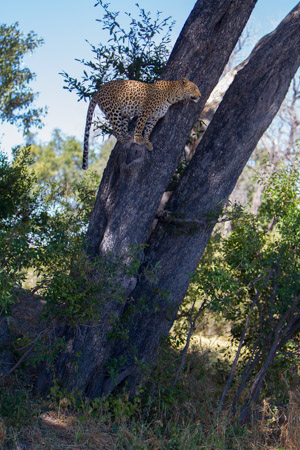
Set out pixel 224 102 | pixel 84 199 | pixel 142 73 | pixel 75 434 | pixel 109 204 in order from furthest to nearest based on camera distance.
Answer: pixel 84 199 → pixel 142 73 → pixel 224 102 → pixel 109 204 → pixel 75 434

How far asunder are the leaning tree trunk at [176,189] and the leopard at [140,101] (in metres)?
0.16

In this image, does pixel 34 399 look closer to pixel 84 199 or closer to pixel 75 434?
pixel 75 434

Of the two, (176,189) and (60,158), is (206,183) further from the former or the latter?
(60,158)

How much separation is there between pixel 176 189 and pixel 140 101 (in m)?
1.17

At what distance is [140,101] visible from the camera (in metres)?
6.50

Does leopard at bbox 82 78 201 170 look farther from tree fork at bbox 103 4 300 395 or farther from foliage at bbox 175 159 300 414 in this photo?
foliage at bbox 175 159 300 414

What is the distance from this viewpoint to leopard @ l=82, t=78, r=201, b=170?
6.38 metres

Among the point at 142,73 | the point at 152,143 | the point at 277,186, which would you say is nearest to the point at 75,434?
the point at 152,143

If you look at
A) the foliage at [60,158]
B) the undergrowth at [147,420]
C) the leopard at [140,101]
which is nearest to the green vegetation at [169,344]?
the undergrowth at [147,420]

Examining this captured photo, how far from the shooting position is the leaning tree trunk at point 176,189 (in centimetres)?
620

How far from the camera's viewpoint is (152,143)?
6.41 meters

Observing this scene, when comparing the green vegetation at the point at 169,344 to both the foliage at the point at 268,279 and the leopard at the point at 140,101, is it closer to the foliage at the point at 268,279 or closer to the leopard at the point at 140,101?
the foliage at the point at 268,279

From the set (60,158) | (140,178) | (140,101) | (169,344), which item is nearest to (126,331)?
(169,344)

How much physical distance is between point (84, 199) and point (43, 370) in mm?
3144
